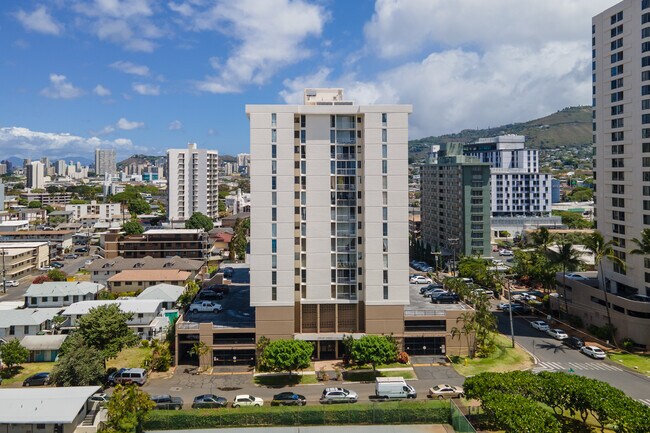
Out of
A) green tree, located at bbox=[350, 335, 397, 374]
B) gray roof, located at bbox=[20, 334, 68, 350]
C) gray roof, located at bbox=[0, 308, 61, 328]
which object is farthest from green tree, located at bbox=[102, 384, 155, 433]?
gray roof, located at bbox=[0, 308, 61, 328]

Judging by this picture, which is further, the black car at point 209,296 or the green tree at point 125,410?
the black car at point 209,296

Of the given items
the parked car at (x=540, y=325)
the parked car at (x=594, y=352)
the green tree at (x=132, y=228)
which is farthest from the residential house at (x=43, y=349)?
the green tree at (x=132, y=228)

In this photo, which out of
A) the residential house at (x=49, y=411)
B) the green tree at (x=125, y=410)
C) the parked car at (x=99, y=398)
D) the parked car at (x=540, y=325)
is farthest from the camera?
the parked car at (x=540, y=325)

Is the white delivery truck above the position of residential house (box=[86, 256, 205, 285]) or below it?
below

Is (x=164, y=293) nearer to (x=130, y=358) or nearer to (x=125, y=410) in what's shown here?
(x=130, y=358)

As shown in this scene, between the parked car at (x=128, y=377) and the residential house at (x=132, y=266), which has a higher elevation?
the residential house at (x=132, y=266)

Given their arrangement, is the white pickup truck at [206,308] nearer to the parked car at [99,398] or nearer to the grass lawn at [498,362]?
the parked car at [99,398]

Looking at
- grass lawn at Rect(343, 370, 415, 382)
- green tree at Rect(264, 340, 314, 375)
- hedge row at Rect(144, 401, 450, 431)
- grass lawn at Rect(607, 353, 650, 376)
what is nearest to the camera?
hedge row at Rect(144, 401, 450, 431)

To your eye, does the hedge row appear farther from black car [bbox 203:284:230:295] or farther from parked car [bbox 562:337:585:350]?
black car [bbox 203:284:230:295]
